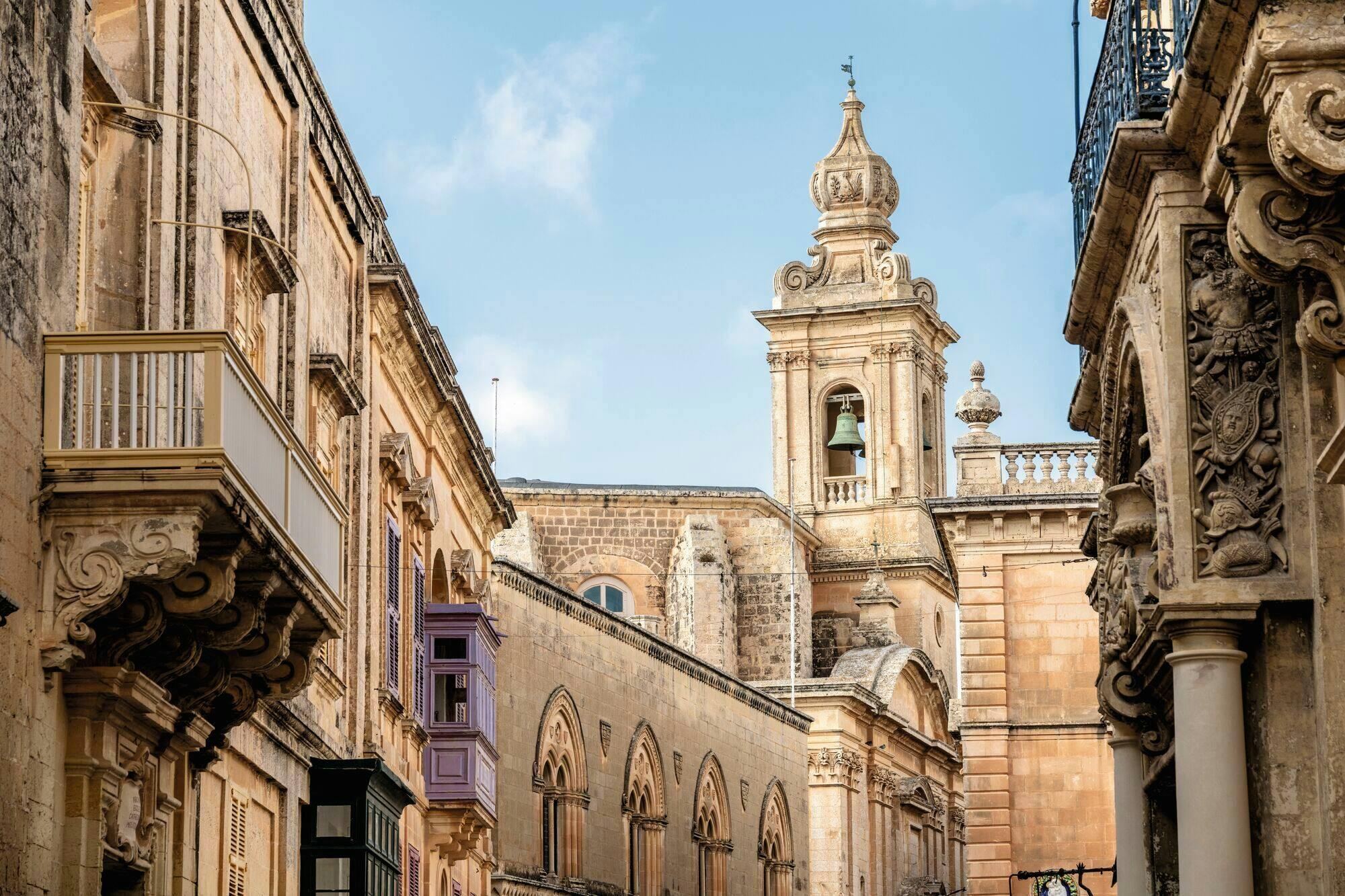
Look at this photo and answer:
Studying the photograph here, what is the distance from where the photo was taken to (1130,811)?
13.6 meters

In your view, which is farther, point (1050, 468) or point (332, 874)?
point (1050, 468)

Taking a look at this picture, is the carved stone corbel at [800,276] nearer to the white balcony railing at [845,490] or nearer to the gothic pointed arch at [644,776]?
the white balcony railing at [845,490]

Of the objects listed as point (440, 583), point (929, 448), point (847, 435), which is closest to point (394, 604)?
point (440, 583)

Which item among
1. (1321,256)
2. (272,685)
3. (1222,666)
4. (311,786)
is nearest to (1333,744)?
(1222,666)

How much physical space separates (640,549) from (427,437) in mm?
30133

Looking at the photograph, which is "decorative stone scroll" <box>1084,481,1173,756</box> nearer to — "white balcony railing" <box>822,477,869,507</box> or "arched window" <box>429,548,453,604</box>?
"arched window" <box>429,548,453,604</box>

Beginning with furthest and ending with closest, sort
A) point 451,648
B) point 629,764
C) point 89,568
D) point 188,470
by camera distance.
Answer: point 629,764 < point 451,648 < point 89,568 < point 188,470

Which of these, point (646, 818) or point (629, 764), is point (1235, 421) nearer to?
point (629, 764)

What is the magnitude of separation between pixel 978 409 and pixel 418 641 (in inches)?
→ 479

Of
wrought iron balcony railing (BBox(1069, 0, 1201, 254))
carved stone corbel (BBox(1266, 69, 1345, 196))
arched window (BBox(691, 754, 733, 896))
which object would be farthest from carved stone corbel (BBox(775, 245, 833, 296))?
carved stone corbel (BBox(1266, 69, 1345, 196))

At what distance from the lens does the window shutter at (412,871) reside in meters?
23.4

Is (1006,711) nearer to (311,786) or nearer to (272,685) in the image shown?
(311,786)

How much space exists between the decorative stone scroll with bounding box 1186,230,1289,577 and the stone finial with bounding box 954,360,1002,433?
23368mm

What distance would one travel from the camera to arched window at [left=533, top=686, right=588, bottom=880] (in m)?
31.7
